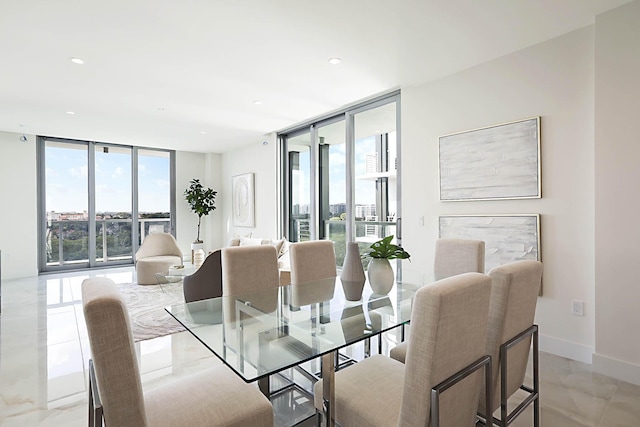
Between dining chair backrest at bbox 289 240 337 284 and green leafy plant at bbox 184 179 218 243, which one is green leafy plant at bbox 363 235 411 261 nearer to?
dining chair backrest at bbox 289 240 337 284

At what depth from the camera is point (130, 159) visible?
750 cm

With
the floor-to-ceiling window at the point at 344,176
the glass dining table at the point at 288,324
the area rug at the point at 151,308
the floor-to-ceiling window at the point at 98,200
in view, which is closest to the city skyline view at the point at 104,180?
the floor-to-ceiling window at the point at 98,200

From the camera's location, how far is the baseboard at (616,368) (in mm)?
2352

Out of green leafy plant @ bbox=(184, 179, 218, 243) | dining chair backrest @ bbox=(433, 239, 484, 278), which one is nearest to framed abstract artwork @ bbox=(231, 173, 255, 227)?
green leafy plant @ bbox=(184, 179, 218, 243)

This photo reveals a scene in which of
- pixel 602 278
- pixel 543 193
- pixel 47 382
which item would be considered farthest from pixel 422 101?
pixel 47 382

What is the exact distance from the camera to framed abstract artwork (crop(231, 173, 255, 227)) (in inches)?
275

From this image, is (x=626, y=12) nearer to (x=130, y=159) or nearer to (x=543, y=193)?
(x=543, y=193)

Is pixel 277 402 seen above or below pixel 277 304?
below

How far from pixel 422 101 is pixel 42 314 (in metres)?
5.16

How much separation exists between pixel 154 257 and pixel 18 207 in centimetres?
283

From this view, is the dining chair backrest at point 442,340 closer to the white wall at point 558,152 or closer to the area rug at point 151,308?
the white wall at point 558,152

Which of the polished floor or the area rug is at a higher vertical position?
the area rug

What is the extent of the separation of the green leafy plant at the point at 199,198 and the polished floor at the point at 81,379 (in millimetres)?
4099

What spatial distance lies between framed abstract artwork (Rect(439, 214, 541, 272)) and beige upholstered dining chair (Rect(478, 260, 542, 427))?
156 centimetres
